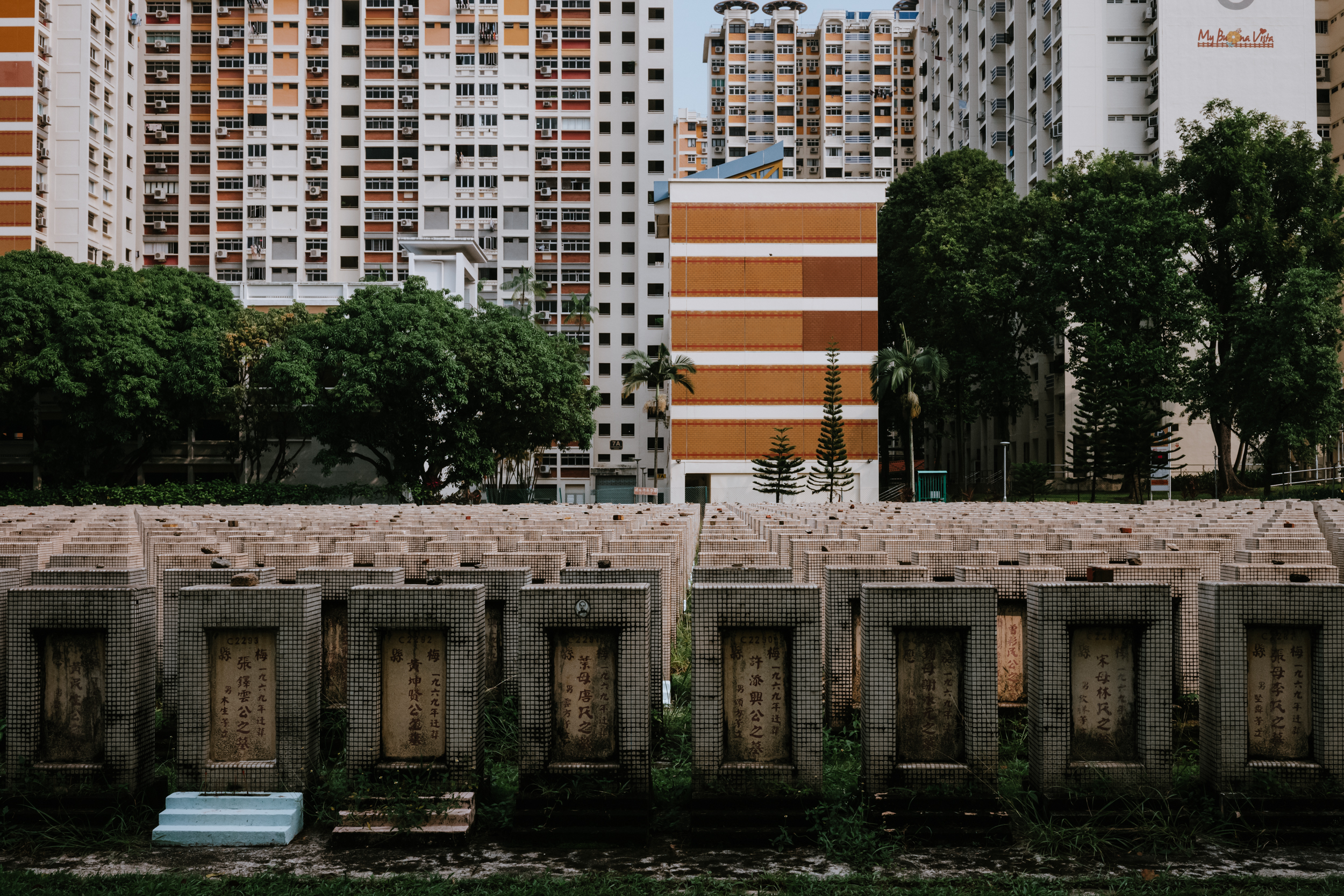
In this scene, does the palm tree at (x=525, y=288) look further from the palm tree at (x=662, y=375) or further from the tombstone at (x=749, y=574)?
the tombstone at (x=749, y=574)

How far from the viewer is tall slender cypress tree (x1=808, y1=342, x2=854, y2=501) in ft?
175

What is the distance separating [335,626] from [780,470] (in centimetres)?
4660

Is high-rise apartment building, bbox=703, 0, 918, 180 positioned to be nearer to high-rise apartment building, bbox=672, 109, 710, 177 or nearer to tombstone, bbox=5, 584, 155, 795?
high-rise apartment building, bbox=672, 109, 710, 177

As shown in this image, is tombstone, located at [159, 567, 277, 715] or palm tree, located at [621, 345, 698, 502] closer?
tombstone, located at [159, 567, 277, 715]

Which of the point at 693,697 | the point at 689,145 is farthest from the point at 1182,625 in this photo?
the point at 689,145

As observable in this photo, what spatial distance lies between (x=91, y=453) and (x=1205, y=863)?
48.2 meters

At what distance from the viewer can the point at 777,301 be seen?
54.9m

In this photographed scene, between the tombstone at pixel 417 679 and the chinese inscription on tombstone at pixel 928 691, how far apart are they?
2.14m

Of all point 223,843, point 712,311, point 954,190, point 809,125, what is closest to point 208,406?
point 712,311

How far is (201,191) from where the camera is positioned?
272 feet

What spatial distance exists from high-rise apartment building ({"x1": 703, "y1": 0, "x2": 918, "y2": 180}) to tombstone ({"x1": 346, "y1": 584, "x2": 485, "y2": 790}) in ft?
362

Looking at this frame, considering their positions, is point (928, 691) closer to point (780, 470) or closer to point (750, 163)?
point (780, 470)

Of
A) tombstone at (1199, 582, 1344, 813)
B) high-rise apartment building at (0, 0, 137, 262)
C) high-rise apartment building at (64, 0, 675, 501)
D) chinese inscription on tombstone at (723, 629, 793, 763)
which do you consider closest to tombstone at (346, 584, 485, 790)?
chinese inscription on tombstone at (723, 629, 793, 763)

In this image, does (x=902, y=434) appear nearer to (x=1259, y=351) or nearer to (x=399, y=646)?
(x=1259, y=351)
